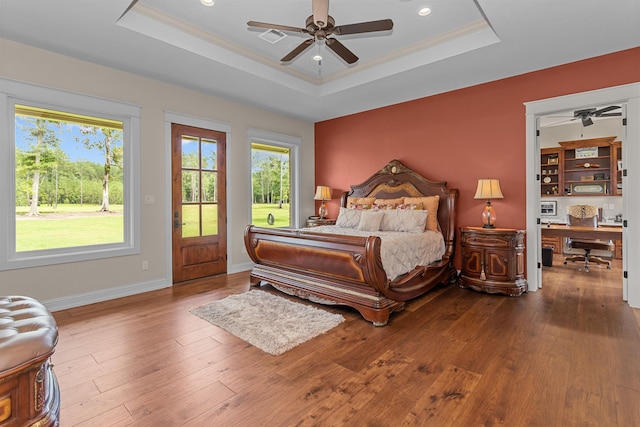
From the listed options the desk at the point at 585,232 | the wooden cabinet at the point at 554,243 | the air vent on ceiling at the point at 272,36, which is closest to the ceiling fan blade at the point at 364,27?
the air vent on ceiling at the point at 272,36

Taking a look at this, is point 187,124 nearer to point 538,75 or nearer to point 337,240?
point 337,240

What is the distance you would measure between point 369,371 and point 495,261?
2608mm

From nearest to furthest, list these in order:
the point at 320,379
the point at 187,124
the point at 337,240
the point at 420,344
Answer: the point at 320,379 → the point at 420,344 → the point at 337,240 → the point at 187,124

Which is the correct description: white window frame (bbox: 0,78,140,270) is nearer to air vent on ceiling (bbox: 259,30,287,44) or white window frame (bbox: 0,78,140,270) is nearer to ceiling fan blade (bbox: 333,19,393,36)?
air vent on ceiling (bbox: 259,30,287,44)

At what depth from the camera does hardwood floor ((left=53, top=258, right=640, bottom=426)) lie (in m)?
1.75

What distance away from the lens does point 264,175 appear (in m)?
5.94

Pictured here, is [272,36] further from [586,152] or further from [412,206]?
[586,152]

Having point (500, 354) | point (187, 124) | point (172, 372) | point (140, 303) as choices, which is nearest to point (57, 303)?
point (140, 303)

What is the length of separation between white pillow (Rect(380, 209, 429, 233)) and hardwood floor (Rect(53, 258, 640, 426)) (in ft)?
3.97

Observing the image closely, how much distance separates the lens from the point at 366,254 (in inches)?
115

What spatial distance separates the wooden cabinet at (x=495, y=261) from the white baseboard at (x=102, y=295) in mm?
4231

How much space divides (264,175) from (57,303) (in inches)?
140

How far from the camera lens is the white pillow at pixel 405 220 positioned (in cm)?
427

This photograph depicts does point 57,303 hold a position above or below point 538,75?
below
